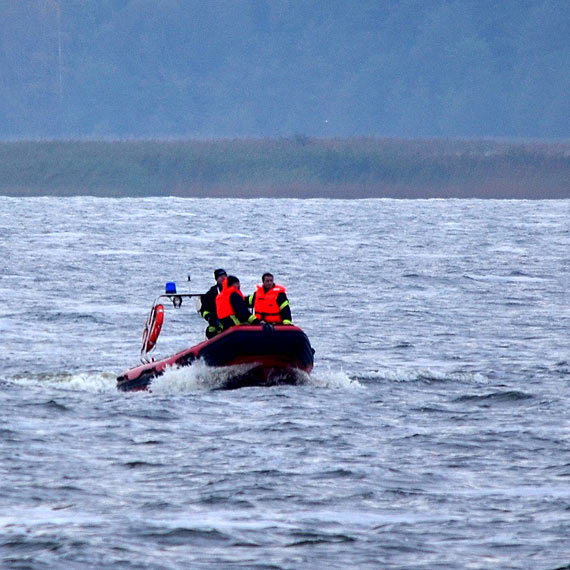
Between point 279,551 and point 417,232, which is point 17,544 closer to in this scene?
point 279,551

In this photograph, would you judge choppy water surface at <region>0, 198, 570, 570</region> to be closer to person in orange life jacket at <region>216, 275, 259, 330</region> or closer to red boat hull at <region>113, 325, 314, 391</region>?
red boat hull at <region>113, 325, 314, 391</region>

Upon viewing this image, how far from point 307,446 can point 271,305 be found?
455 cm

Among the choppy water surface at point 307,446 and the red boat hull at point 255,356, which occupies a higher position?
the red boat hull at point 255,356

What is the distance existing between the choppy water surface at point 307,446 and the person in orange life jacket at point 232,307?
953 millimetres

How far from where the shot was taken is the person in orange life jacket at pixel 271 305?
755 inches

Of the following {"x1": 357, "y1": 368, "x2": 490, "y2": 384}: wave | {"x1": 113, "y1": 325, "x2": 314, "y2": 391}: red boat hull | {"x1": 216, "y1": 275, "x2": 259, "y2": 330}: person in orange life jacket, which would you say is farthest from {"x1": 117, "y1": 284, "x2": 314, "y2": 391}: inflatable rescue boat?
{"x1": 357, "y1": 368, "x2": 490, "y2": 384}: wave

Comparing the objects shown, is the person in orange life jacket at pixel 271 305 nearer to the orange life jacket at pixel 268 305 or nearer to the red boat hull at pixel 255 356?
the orange life jacket at pixel 268 305

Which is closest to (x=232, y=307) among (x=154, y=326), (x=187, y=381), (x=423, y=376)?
(x=187, y=381)

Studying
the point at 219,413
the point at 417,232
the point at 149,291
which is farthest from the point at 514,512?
the point at 417,232

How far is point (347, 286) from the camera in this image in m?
41.9

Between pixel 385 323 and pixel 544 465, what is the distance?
16.8m

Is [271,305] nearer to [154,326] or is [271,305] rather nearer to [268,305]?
[268,305]

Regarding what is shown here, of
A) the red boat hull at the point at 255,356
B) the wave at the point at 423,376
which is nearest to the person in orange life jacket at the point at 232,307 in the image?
the red boat hull at the point at 255,356

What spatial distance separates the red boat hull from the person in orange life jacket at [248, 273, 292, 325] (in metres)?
0.45
